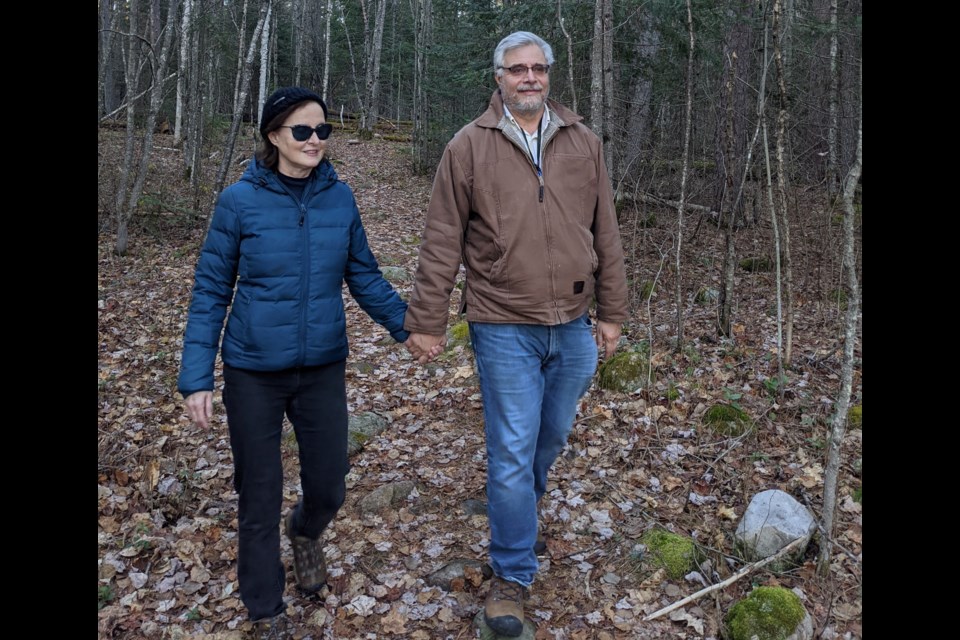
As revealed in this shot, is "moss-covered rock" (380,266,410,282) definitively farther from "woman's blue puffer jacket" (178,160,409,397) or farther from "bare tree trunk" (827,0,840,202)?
"woman's blue puffer jacket" (178,160,409,397)

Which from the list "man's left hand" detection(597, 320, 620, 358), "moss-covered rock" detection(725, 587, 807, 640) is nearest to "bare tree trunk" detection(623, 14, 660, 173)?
"man's left hand" detection(597, 320, 620, 358)

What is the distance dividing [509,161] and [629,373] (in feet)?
11.0

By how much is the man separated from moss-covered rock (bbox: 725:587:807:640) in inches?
39.6

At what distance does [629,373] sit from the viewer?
5883 mm

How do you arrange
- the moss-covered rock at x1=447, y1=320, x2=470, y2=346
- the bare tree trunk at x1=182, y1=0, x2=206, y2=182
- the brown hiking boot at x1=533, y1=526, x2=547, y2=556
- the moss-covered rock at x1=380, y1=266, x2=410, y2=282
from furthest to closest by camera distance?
the bare tree trunk at x1=182, y1=0, x2=206, y2=182 → the moss-covered rock at x1=380, y1=266, x2=410, y2=282 → the moss-covered rock at x1=447, y1=320, x2=470, y2=346 → the brown hiking boot at x1=533, y1=526, x2=547, y2=556

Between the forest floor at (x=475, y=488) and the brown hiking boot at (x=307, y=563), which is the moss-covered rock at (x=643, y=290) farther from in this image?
the brown hiking boot at (x=307, y=563)

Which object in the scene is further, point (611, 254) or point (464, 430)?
point (464, 430)

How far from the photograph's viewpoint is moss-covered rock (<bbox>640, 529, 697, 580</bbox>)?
3.58 meters

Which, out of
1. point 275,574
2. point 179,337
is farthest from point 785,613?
point 179,337

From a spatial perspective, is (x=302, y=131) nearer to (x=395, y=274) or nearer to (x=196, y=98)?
(x=395, y=274)

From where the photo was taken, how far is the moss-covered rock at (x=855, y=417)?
201 inches
